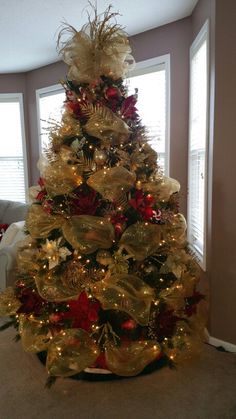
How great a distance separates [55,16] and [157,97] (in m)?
1.07

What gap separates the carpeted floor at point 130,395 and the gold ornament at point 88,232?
84 cm

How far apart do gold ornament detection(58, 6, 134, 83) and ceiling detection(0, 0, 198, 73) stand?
0.74 meters

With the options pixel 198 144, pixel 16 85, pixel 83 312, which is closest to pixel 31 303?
pixel 83 312

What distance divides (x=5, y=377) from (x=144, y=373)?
33.9 inches

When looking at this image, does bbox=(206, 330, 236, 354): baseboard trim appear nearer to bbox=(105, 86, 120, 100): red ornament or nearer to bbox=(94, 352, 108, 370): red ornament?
bbox=(94, 352, 108, 370): red ornament

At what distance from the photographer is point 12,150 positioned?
431 cm

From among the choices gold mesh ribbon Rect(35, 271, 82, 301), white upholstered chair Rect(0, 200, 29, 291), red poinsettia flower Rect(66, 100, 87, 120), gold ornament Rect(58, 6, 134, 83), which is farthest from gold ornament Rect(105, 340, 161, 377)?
gold ornament Rect(58, 6, 134, 83)

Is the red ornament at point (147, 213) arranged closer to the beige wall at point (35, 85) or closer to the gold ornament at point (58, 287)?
the gold ornament at point (58, 287)

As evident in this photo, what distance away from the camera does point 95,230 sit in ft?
5.16

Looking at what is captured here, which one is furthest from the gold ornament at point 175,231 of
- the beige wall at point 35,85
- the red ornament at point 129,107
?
the beige wall at point 35,85

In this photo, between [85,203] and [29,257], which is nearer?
[85,203]

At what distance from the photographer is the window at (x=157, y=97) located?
2.72 m

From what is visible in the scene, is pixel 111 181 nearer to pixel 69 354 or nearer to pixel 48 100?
pixel 69 354

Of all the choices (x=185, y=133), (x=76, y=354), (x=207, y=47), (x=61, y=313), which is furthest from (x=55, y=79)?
(x=76, y=354)
